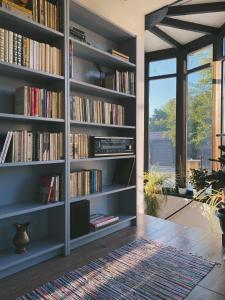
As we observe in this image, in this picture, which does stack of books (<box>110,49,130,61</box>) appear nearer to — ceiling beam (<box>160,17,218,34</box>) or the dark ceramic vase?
ceiling beam (<box>160,17,218,34</box>)

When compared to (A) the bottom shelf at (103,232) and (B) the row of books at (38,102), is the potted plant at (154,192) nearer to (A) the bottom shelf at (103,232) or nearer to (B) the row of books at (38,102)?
(A) the bottom shelf at (103,232)

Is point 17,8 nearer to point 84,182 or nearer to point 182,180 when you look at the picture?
point 84,182

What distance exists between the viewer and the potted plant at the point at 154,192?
14.3 feet

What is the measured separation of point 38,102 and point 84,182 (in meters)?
0.95

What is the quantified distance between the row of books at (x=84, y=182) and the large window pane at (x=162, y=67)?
3233mm

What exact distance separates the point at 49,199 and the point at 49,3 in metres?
1.77

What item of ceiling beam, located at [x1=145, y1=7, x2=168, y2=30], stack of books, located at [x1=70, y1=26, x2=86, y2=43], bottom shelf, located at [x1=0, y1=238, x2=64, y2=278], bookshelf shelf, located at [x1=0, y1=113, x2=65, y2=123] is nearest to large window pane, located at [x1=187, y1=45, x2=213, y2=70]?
ceiling beam, located at [x1=145, y1=7, x2=168, y2=30]

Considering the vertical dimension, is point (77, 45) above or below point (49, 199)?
above

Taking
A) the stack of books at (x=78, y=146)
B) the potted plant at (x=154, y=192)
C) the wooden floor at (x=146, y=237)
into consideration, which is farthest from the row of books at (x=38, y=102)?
the potted plant at (x=154, y=192)

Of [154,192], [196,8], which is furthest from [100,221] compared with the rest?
[196,8]

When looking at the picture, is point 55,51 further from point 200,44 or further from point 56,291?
point 200,44

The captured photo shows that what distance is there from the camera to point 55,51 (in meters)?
2.31

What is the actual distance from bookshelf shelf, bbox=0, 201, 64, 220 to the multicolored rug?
58 centimetres

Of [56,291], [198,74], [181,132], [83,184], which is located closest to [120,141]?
[83,184]
